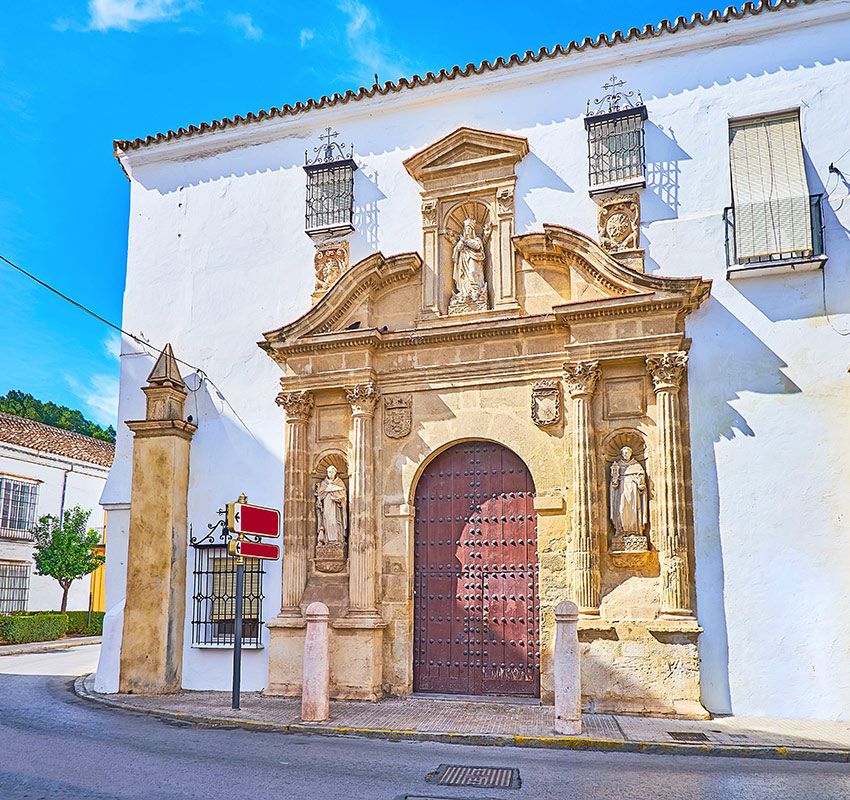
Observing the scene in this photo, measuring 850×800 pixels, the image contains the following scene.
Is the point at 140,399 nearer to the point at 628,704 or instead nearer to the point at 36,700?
the point at 36,700

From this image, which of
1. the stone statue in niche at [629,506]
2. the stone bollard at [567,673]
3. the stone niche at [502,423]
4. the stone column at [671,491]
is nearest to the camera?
the stone bollard at [567,673]

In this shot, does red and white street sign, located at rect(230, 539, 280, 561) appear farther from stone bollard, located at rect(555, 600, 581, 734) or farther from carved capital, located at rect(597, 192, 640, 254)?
carved capital, located at rect(597, 192, 640, 254)

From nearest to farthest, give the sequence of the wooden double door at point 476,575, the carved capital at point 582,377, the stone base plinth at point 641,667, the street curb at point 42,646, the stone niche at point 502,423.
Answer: the stone base plinth at point 641,667
the stone niche at point 502,423
the carved capital at point 582,377
the wooden double door at point 476,575
the street curb at point 42,646

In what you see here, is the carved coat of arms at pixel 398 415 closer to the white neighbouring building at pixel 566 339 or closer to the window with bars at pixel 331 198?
the white neighbouring building at pixel 566 339

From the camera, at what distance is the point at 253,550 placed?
9.89 metres

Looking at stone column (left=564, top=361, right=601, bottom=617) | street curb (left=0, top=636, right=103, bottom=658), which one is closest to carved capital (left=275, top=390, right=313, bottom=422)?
stone column (left=564, top=361, right=601, bottom=617)

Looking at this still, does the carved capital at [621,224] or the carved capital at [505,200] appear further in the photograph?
the carved capital at [505,200]

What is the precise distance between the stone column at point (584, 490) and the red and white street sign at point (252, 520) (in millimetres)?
3505

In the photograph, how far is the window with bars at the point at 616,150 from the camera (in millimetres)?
10367

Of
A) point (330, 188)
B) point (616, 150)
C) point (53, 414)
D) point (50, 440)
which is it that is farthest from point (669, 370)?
point (53, 414)

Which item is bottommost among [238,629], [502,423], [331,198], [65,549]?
[238,629]

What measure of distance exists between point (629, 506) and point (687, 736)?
2457mm

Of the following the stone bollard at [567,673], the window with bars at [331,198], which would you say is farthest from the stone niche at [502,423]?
the stone bollard at [567,673]

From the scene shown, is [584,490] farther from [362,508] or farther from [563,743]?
[563,743]
